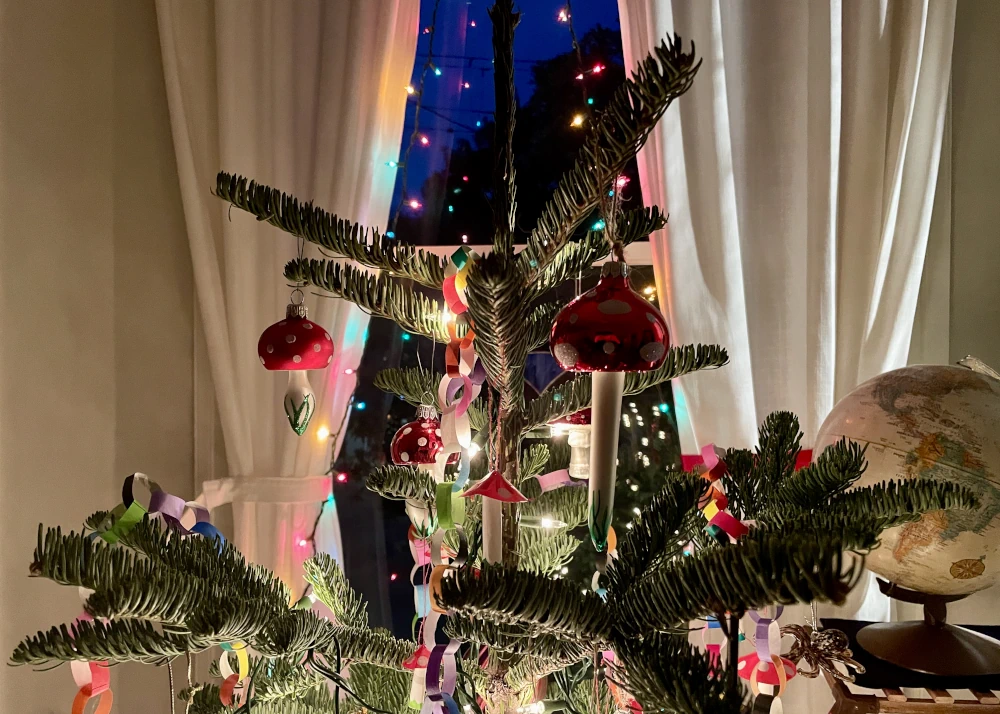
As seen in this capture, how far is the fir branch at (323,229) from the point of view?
70 cm

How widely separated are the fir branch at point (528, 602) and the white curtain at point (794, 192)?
87cm

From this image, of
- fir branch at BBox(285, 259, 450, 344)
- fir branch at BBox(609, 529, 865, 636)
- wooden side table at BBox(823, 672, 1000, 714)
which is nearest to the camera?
fir branch at BBox(609, 529, 865, 636)

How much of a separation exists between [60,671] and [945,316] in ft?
5.92

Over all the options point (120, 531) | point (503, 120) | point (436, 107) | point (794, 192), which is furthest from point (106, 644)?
point (436, 107)

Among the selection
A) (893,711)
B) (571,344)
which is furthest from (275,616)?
(893,711)

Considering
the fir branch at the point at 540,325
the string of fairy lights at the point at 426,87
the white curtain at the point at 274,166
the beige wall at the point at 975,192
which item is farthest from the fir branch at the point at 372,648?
the beige wall at the point at 975,192

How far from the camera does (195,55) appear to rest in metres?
1.44

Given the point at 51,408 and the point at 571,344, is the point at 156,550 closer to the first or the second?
the point at 571,344

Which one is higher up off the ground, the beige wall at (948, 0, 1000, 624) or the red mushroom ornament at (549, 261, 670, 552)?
the beige wall at (948, 0, 1000, 624)

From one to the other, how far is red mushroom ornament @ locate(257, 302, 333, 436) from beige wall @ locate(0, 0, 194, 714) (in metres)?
0.63

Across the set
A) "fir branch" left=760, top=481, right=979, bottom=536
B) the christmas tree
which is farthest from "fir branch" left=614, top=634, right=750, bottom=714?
"fir branch" left=760, top=481, right=979, bottom=536

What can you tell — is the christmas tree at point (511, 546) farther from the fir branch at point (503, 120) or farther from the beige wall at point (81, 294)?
the beige wall at point (81, 294)

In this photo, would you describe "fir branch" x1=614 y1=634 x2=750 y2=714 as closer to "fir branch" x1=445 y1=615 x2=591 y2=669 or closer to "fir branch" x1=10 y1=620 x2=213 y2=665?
"fir branch" x1=445 y1=615 x2=591 y2=669

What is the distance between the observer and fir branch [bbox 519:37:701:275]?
483 mm
